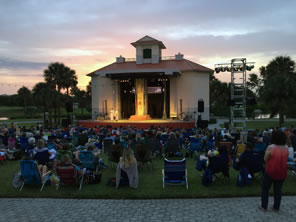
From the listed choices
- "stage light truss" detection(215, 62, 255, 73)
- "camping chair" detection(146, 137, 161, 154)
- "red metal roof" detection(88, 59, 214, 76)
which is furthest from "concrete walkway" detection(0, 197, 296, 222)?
"red metal roof" detection(88, 59, 214, 76)

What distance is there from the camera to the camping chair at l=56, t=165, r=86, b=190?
5.59 meters

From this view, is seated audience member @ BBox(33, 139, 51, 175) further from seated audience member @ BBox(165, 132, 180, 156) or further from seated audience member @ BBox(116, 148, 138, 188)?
seated audience member @ BBox(165, 132, 180, 156)

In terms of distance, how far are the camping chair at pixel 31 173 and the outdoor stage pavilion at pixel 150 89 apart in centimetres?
1884

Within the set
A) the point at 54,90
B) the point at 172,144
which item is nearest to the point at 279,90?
the point at 172,144

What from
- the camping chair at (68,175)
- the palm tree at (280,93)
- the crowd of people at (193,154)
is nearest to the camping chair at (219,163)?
the crowd of people at (193,154)

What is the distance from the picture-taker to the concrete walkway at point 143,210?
4309 mm

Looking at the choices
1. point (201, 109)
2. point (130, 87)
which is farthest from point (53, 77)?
point (201, 109)

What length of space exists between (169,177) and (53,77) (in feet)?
90.1

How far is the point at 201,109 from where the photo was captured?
22.1 meters

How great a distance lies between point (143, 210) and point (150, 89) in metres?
23.7

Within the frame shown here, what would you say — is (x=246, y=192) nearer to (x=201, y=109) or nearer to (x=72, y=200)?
(x=72, y=200)

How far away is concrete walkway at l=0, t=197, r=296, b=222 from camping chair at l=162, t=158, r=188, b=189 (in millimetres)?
803

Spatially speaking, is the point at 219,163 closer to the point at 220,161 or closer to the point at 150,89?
the point at 220,161

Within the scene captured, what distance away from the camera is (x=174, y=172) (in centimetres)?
593
